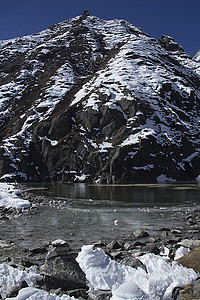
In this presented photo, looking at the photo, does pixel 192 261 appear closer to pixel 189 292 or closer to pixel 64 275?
pixel 189 292

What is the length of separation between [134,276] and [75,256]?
7.89 feet

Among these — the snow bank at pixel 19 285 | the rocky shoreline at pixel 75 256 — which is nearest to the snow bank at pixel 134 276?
the rocky shoreline at pixel 75 256

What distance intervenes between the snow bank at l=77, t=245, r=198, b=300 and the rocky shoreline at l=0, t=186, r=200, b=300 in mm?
277

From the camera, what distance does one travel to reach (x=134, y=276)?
318 inches

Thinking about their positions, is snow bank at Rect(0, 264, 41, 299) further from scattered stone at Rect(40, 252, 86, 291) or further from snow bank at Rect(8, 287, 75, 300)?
snow bank at Rect(8, 287, 75, 300)

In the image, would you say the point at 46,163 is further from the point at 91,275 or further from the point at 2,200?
the point at 91,275

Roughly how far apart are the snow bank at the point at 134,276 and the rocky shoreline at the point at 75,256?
10.9 inches

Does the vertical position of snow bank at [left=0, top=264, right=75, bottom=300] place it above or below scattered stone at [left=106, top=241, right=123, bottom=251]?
above

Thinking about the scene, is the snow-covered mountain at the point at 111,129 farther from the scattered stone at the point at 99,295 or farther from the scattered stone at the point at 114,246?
the scattered stone at the point at 99,295

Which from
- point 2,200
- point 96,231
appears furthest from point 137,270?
point 2,200

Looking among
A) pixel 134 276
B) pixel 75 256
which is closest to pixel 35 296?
pixel 75 256

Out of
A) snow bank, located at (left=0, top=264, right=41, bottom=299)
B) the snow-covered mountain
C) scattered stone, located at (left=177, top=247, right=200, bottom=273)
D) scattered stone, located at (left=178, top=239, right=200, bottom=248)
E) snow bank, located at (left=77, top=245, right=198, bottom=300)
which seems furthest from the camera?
the snow-covered mountain

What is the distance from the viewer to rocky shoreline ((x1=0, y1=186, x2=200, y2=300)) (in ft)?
25.5

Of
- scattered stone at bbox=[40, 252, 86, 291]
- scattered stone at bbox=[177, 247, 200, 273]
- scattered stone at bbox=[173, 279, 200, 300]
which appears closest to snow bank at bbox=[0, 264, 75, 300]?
scattered stone at bbox=[40, 252, 86, 291]
